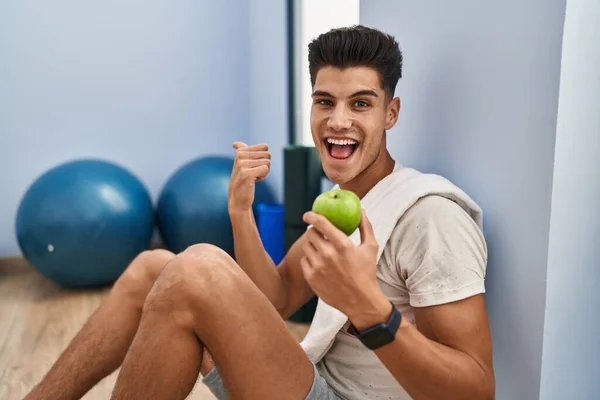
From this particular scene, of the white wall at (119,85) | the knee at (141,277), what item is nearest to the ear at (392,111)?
the knee at (141,277)

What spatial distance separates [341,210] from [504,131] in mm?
395

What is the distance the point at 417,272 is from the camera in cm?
100

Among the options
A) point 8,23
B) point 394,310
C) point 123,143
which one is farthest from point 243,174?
point 8,23

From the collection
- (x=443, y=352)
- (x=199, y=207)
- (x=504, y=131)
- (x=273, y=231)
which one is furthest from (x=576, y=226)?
(x=199, y=207)

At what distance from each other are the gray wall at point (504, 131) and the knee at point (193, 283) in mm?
515

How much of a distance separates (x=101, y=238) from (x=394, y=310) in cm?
208

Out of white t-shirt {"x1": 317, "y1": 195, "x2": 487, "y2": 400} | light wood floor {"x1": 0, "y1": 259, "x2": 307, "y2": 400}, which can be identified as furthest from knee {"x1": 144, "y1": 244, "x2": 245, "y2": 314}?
light wood floor {"x1": 0, "y1": 259, "x2": 307, "y2": 400}

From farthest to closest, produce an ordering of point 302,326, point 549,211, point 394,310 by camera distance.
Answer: point 302,326 < point 549,211 < point 394,310

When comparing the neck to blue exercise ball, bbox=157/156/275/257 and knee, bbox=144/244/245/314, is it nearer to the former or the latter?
knee, bbox=144/244/245/314

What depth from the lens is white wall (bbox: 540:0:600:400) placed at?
93 centimetres

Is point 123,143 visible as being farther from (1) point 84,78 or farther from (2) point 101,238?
(2) point 101,238

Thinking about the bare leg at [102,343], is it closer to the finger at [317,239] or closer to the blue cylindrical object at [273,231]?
the finger at [317,239]

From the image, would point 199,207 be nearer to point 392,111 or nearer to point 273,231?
point 273,231

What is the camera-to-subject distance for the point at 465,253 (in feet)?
3.24
